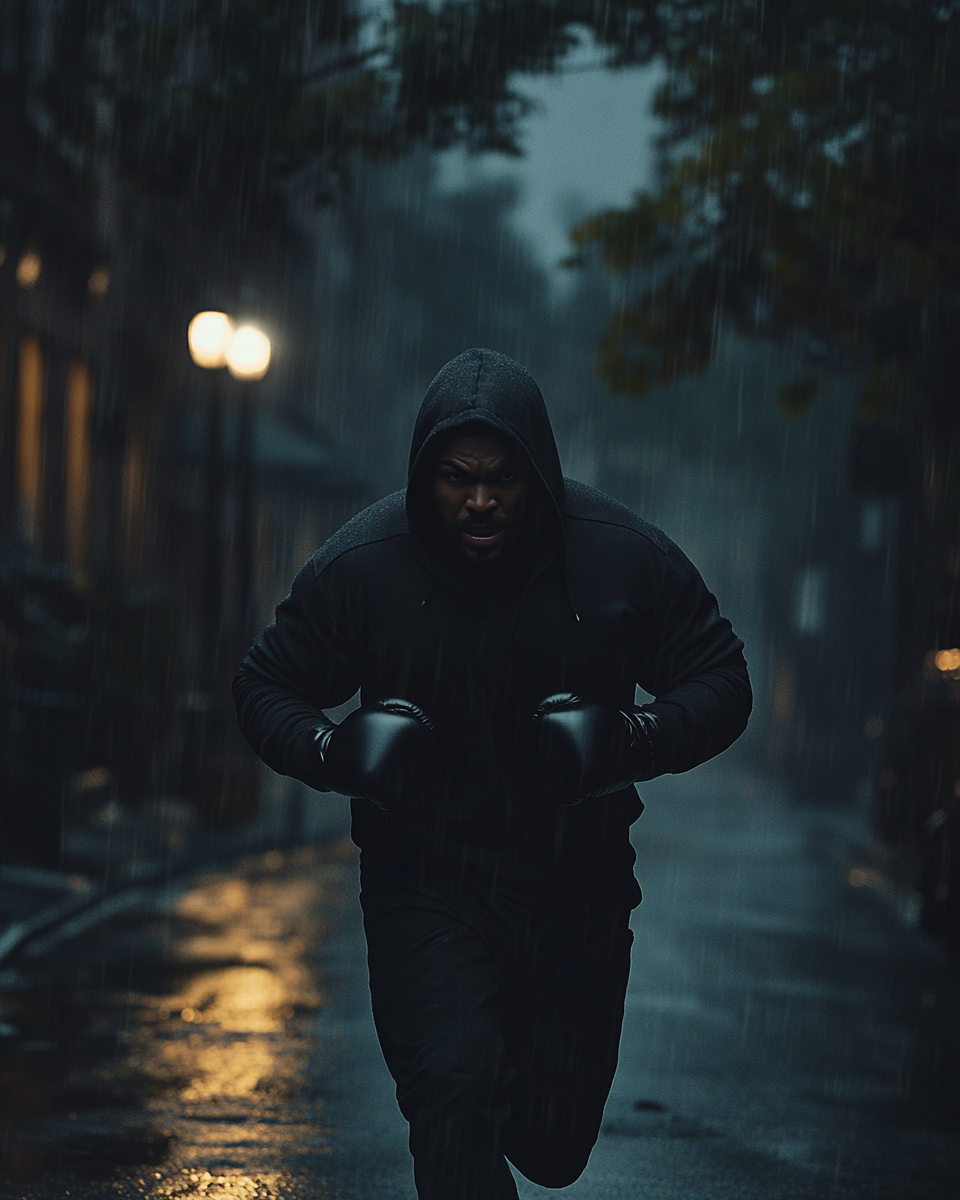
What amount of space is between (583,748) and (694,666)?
1.71 feet

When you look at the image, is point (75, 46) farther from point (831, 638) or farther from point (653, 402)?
point (653, 402)

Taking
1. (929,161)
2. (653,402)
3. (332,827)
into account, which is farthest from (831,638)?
(929,161)

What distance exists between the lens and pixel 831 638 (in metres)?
32.3

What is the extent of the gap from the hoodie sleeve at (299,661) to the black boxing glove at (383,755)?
290 millimetres

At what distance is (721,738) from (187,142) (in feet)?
32.4

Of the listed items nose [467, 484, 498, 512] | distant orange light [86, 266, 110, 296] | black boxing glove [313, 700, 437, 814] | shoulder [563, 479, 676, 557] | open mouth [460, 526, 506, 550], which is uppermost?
distant orange light [86, 266, 110, 296]

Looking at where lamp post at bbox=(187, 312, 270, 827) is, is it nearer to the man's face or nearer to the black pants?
the black pants

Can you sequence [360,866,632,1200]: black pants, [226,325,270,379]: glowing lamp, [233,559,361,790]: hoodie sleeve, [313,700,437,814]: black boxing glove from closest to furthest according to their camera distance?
[313,700,437,814]: black boxing glove
[360,866,632,1200]: black pants
[233,559,361,790]: hoodie sleeve
[226,325,270,379]: glowing lamp

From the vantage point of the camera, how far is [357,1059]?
725 cm

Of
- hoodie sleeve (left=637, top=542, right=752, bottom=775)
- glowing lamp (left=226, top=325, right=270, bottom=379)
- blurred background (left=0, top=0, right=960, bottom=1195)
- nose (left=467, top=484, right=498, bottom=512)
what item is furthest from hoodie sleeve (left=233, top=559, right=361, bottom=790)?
glowing lamp (left=226, top=325, right=270, bottom=379)

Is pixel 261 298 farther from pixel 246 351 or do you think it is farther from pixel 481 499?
pixel 481 499

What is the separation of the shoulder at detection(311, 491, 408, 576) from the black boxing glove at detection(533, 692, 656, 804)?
1.79ft

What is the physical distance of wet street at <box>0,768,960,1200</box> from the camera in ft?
18.7

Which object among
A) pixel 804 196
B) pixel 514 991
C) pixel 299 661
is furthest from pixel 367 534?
pixel 804 196
